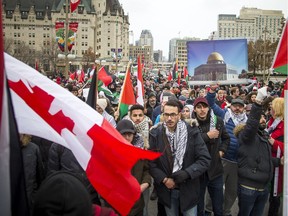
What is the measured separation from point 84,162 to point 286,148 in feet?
5.27

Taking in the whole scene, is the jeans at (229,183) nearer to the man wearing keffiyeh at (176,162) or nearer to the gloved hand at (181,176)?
the man wearing keffiyeh at (176,162)

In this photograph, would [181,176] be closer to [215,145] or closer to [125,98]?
[215,145]

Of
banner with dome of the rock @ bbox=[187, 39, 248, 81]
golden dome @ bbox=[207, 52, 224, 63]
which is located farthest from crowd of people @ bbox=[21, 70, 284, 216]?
golden dome @ bbox=[207, 52, 224, 63]

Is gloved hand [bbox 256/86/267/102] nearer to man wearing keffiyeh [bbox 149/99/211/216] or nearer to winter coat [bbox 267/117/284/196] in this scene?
man wearing keffiyeh [bbox 149/99/211/216]

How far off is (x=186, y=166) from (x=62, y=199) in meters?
2.46

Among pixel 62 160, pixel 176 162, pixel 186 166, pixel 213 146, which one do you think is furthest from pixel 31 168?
pixel 213 146

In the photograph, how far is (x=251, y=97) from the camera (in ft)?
27.6

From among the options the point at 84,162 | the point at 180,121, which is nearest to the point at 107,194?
the point at 84,162

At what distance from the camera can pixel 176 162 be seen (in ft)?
13.2

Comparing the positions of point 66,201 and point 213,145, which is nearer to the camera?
point 66,201

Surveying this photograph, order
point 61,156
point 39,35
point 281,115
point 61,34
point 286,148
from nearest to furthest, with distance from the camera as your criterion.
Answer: point 286,148
point 61,156
point 281,115
point 61,34
point 39,35

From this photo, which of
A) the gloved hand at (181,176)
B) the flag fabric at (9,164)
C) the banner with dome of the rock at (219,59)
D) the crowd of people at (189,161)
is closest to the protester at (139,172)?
the crowd of people at (189,161)

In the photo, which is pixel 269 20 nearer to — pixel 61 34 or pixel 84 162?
pixel 61 34

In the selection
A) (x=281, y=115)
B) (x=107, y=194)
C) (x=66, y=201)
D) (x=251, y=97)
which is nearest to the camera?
(x=66, y=201)
